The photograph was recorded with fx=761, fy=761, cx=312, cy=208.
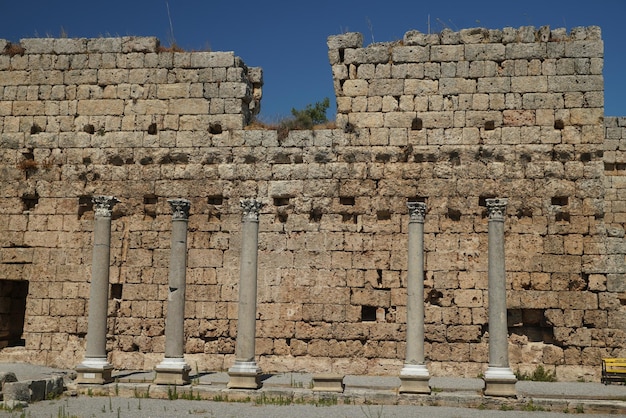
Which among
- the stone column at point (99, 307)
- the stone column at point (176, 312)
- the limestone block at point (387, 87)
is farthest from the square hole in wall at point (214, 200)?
the limestone block at point (387, 87)

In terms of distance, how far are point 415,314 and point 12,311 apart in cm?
955

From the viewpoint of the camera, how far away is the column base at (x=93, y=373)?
1368cm

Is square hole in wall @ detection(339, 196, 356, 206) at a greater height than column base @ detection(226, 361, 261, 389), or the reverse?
square hole in wall @ detection(339, 196, 356, 206)

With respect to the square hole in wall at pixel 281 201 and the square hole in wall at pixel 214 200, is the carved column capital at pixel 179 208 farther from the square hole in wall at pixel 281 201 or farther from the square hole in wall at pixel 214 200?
the square hole in wall at pixel 281 201

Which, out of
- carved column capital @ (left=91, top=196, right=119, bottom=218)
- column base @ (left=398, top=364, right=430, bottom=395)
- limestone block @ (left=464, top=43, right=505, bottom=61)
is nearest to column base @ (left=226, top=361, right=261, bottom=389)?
column base @ (left=398, top=364, right=430, bottom=395)

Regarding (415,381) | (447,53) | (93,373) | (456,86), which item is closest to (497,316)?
(415,381)

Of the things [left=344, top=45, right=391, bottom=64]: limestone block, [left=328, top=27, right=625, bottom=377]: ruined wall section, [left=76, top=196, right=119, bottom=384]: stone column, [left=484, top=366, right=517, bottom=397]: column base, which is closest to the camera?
[left=484, top=366, right=517, bottom=397]: column base

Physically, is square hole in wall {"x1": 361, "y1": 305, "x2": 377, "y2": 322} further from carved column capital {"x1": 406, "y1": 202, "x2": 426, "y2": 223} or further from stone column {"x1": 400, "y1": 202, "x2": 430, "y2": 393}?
carved column capital {"x1": 406, "y1": 202, "x2": 426, "y2": 223}

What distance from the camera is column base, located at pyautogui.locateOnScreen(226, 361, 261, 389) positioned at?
1318 centimetres

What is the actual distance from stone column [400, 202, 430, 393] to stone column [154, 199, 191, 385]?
401 centimetres

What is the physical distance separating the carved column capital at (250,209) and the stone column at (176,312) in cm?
116

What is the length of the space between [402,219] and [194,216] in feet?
14.7

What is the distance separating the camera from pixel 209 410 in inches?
452

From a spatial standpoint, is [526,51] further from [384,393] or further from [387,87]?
[384,393]
